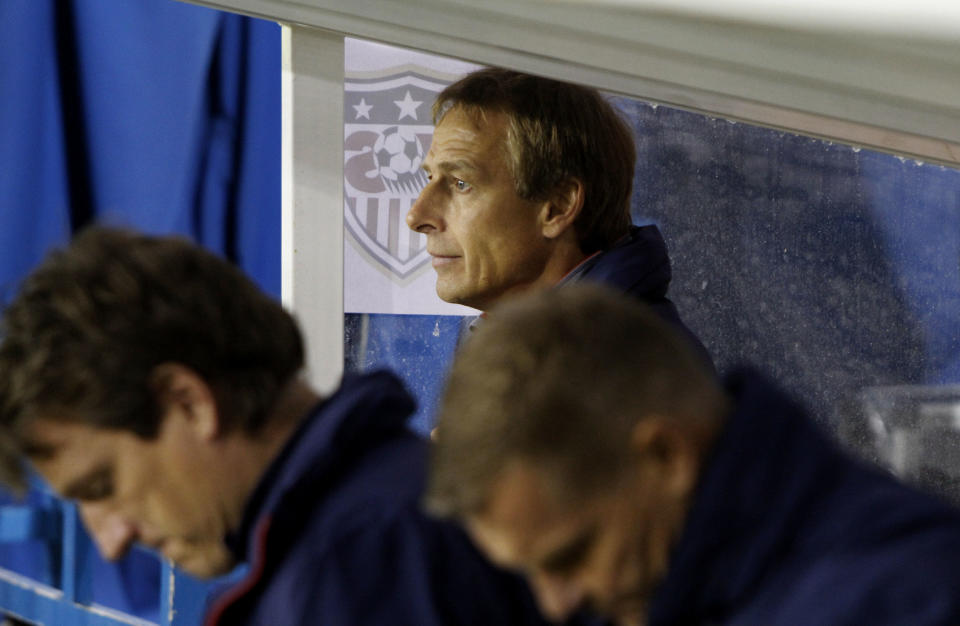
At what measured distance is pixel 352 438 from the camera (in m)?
1.12

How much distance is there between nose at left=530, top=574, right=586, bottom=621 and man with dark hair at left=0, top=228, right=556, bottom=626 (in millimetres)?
129

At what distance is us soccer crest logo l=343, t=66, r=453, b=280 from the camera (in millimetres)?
2797

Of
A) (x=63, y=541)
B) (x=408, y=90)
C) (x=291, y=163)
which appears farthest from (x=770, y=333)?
(x=63, y=541)

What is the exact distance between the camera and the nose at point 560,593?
3.01ft

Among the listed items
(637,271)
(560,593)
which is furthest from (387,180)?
(560,593)

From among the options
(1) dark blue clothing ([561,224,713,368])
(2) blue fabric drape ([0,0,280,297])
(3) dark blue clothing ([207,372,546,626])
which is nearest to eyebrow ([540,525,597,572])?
(3) dark blue clothing ([207,372,546,626])

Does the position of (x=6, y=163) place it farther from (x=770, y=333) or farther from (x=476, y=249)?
(x=770, y=333)

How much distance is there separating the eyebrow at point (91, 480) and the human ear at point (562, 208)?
1052 millimetres

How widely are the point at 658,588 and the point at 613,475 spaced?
0.31 feet

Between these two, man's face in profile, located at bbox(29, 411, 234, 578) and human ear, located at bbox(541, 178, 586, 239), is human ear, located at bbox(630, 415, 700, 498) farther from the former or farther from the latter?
human ear, located at bbox(541, 178, 586, 239)

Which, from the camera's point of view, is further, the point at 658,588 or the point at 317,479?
Result: the point at 317,479

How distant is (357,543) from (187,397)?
0.78ft

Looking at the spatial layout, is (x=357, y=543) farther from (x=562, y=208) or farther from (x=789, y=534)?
(x=562, y=208)

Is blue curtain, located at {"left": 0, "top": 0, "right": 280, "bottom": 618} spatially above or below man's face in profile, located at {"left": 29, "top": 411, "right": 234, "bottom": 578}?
above
